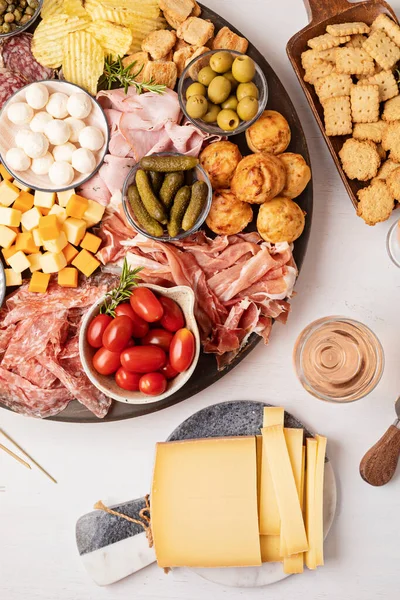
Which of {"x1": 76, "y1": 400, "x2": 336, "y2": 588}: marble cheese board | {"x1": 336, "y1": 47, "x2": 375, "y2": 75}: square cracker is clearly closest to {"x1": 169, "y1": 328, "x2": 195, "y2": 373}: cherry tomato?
{"x1": 76, "y1": 400, "x2": 336, "y2": 588}: marble cheese board

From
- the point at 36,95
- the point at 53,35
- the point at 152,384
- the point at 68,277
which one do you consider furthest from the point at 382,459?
the point at 53,35

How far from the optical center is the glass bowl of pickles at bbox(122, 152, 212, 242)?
1718 mm

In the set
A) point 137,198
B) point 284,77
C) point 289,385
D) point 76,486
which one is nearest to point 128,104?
point 137,198

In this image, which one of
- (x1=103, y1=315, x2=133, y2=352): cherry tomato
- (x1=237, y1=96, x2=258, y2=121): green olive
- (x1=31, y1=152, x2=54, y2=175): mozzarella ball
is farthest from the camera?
(x1=31, y1=152, x2=54, y2=175): mozzarella ball

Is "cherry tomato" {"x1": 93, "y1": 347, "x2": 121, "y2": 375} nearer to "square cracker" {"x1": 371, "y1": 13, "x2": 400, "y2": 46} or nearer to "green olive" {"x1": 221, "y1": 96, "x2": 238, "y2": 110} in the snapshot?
"green olive" {"x1": 221, "y1": 96, "x2": 238, "y2": 110}

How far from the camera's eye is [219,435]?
6.15ft

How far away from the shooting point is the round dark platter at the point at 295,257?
1.80m

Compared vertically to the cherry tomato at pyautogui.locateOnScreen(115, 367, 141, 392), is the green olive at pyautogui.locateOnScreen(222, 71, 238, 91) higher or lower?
higher

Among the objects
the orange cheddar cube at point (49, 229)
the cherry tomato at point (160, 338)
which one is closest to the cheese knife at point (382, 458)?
the cherry tomato at point (160, 338)

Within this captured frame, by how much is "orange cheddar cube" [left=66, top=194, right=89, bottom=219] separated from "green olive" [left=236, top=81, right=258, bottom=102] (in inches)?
22.7

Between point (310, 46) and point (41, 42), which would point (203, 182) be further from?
point (41, 42)

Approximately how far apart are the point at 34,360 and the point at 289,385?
2.72 feet

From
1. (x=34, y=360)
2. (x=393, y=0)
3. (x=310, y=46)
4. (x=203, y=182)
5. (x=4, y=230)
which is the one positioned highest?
(x=393, y=0)

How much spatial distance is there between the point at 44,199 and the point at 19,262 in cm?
22
